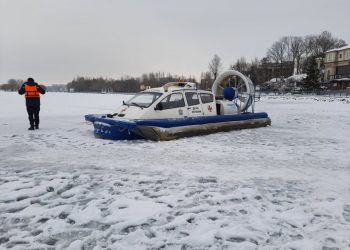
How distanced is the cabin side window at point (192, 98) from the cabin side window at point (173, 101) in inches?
9.1

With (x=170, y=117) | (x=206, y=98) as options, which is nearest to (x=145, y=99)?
(x=170, y=117)

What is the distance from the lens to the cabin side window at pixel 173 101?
8.49m

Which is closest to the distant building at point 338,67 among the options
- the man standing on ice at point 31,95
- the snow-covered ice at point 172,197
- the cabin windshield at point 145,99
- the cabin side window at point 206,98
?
the cabin side window at point 206,98

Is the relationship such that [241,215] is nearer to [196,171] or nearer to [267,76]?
[196,171]

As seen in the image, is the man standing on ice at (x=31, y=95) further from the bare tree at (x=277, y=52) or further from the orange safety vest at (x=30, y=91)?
the bare tree at (x=277, y=52)

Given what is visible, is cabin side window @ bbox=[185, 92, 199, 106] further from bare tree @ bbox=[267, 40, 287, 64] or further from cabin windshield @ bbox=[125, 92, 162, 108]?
bare tree @ bbox=[267, 40, 287, 64]

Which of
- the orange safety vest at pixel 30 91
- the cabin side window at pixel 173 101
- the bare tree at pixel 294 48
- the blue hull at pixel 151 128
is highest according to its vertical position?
the bare tree at pixel 294 48

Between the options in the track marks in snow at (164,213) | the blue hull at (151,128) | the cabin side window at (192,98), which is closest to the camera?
the track marks in snow at (164,213)

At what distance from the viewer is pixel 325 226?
3141 millimetres

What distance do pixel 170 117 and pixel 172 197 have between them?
481 centimetres

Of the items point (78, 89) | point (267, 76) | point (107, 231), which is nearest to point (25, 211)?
point (107, 231)

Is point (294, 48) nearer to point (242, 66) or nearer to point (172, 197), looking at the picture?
point (242, 66)

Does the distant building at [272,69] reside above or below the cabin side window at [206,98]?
above

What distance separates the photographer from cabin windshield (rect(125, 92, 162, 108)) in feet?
27.6
